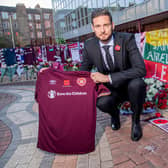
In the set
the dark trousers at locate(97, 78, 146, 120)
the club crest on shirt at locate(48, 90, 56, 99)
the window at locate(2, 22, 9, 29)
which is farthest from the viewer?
the window at locate(2, 22, 9, 29)

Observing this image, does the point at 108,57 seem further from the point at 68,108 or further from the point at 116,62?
the point at 68,108

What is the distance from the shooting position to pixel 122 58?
2.42 meters

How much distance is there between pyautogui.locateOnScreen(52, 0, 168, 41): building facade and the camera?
11.1 m

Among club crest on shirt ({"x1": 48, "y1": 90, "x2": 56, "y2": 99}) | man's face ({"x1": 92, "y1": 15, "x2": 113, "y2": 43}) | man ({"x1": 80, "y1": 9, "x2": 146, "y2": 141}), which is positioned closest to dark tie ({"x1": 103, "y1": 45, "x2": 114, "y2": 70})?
man ({"x1": 80, "y1": 9, "x2": 146, "y2": 141})

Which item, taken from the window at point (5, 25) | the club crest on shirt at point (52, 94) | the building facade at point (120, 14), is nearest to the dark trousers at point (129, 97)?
the club crest on shirt at point (52, 94)

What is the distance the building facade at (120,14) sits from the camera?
1109 centimetres

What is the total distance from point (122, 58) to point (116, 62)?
0.09m

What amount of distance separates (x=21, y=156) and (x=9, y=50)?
8.24 meters

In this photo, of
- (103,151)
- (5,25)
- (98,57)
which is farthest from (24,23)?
(103,151)

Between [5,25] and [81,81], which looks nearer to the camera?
[81,81]

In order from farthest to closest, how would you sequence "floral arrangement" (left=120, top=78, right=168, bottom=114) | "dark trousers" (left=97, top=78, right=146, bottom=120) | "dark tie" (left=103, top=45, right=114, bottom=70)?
"floral arrangement" (left=120, top=78, right=168, bottom=114) → "dark tie" (left=103, top=45, right=114, bottom=70) → "dark trousers" (left=97, top=78, right=146, bottom=120)

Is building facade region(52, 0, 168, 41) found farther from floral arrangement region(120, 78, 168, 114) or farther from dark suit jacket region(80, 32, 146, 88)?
dark suit jacket region(80, 32, 146, 88)

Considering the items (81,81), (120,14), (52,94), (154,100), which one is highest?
(120,14)

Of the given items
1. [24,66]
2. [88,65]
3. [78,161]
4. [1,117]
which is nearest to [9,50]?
[24,66]
